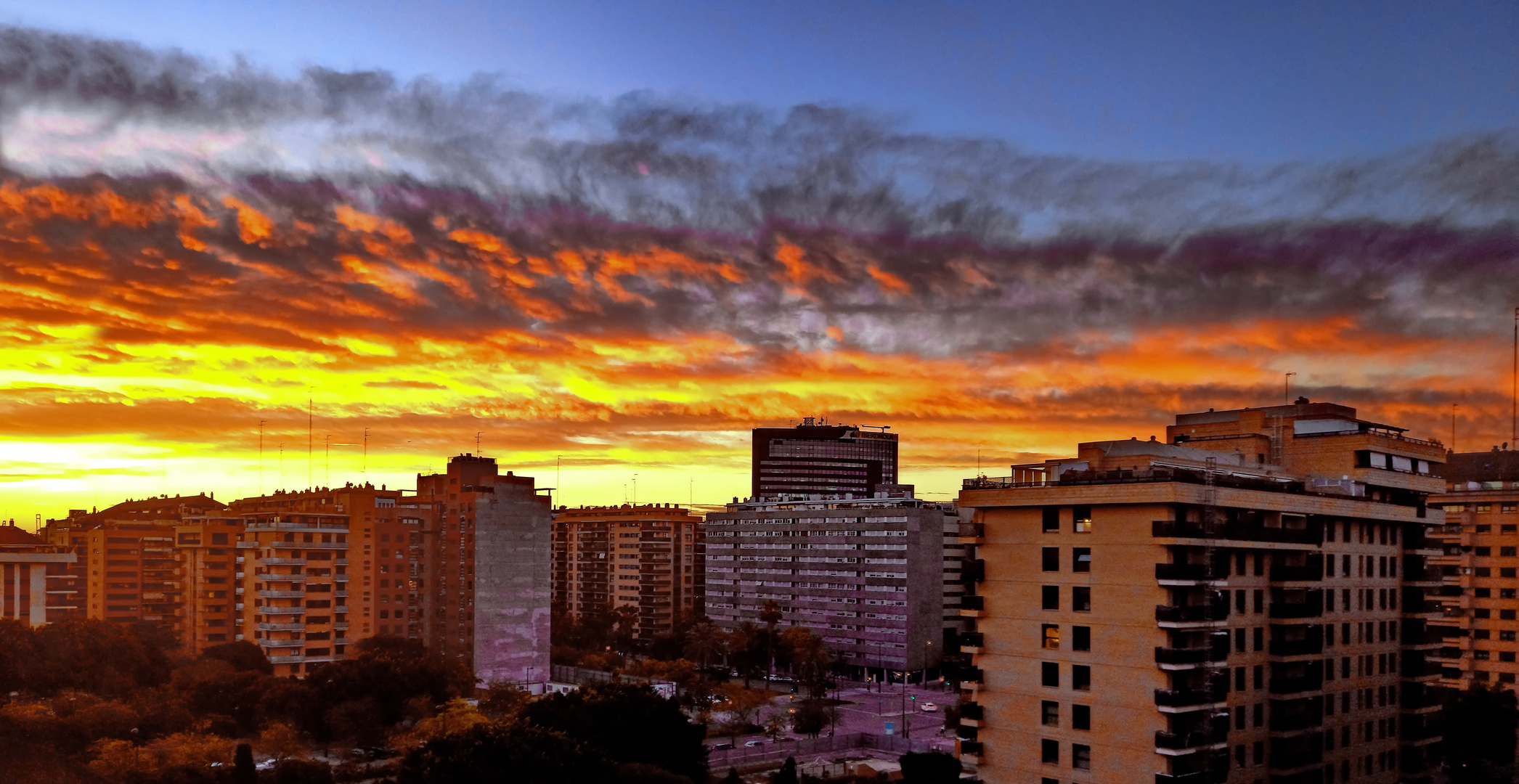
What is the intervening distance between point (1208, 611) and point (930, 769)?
24.8 metres

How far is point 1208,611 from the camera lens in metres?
49.2

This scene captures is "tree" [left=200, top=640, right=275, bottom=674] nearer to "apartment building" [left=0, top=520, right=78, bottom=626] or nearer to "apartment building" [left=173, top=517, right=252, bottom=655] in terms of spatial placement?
"apartment building" [left=173, top=517, right=252, bottom=655]

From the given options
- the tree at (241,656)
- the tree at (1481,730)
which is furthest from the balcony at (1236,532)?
the tree at (241,656)

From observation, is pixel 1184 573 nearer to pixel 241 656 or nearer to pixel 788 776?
pixel 788 776

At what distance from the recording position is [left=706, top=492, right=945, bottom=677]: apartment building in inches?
5655

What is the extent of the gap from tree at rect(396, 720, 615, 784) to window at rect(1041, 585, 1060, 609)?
24.7 m

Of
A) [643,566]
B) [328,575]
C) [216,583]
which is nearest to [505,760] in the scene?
[328,575]

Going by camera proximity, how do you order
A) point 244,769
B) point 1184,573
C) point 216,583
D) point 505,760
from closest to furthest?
1. point 1184,573
2. point 505,760
3. point 244,769
4. point 216,583

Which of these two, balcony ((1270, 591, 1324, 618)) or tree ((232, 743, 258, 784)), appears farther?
tree ((232, 743, 258, 784))

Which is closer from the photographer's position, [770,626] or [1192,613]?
[1192,613]

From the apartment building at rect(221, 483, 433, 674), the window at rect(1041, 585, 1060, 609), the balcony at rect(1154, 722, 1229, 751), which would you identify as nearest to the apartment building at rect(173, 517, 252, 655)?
the apartment building at rect(221, 483, 433, 674)

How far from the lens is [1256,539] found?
52.0 meters

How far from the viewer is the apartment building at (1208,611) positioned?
48594 mm

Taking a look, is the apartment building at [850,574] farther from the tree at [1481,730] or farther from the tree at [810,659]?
the tree at [1481,730]
